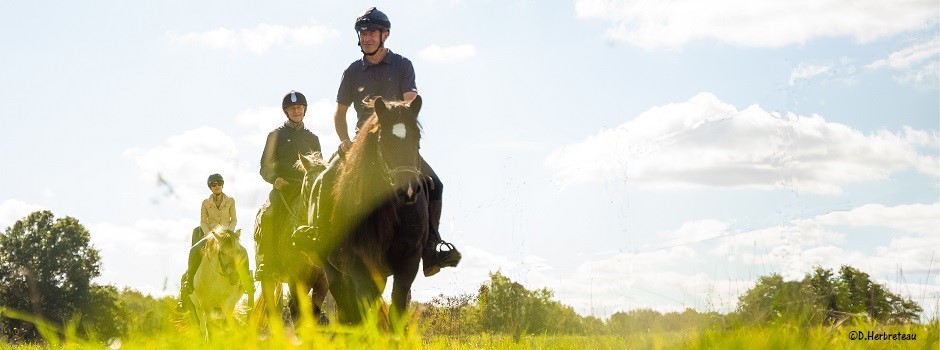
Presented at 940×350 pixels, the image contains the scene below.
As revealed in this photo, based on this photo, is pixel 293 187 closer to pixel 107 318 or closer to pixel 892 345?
pixel 892 345

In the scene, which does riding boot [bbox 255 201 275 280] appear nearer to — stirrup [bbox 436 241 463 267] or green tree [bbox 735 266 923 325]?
stirrup [bbox 436 241 463 267]

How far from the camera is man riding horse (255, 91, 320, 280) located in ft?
38.7

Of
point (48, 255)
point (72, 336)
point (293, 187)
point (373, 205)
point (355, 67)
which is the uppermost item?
point (48, 255)

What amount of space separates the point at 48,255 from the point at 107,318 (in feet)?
A: 22.2

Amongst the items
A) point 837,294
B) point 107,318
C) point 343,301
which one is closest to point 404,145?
point 343,301

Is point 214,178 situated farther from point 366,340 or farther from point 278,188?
point 366,340

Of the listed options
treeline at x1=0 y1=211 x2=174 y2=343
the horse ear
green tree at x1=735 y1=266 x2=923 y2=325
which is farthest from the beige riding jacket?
treeline at x1=0 y1=211 x2=174 y2=343

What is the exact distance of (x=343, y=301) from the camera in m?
8.84

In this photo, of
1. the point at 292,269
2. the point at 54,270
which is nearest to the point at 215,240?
the point at 292,269

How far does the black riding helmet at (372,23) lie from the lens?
32.7 feet

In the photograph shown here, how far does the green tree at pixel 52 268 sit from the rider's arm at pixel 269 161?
56.3 m

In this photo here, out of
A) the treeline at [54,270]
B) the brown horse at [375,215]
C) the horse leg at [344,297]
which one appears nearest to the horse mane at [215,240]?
the horse leg at [344,297]

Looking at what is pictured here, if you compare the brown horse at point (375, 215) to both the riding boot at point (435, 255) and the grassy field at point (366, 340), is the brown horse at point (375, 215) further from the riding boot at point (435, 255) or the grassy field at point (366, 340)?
the grassy field at point (366, 340)

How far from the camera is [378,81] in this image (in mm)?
9812
